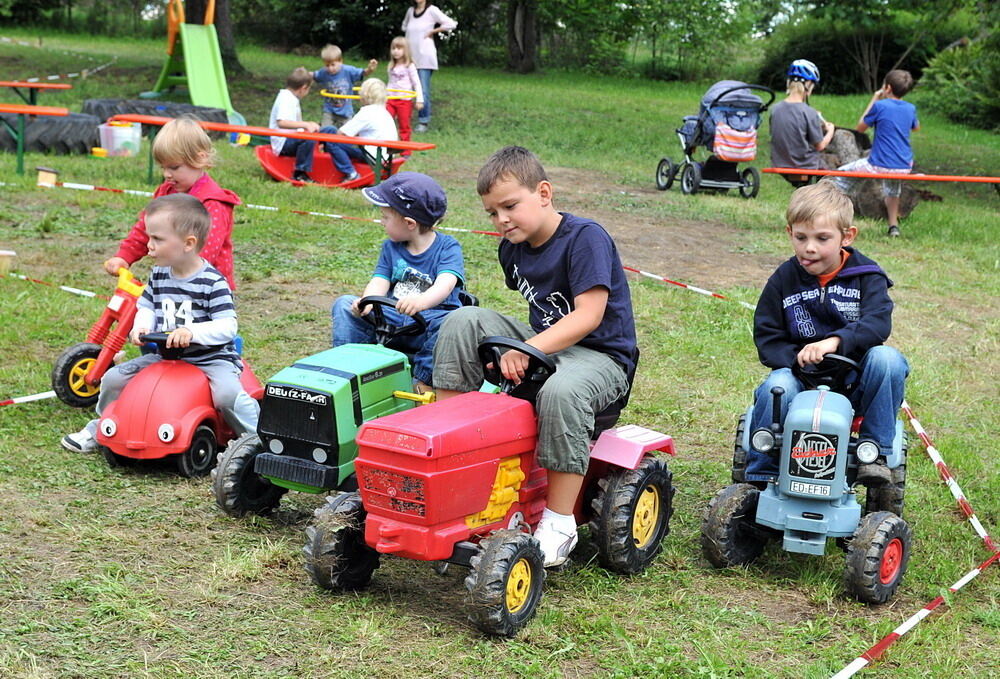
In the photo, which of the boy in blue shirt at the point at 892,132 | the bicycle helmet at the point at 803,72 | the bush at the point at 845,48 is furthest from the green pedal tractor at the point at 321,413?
the bush at the point at 845,48

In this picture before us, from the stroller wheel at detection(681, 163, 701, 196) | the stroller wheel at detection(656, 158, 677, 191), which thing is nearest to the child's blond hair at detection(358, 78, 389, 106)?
the stroller wheel at detection(656, 158, 677, 191)

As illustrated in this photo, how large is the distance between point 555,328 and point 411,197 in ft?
3.74

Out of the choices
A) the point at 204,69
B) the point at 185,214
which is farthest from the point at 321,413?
the point at 204,69

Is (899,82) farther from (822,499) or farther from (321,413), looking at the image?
(321,413)

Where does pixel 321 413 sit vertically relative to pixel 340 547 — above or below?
above

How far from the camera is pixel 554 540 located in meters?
3.70

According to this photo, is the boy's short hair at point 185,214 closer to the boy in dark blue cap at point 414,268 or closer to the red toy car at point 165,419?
the red toy car at point 165,419

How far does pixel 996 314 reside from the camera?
815 centimetres

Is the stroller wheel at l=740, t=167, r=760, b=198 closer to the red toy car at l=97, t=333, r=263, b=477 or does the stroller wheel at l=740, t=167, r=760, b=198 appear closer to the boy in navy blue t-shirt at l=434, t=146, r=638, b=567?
the red toy car at l=97, t=333, r=263, b=477

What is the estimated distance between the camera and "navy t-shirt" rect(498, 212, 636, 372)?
3814 millimetres

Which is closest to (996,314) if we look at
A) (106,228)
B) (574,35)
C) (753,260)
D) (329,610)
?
(753,260)

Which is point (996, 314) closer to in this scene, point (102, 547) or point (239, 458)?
point (239, 458)

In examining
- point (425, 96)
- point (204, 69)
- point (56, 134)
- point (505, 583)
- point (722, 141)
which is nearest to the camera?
point (505, 583)

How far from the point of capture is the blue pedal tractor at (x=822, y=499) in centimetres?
374
